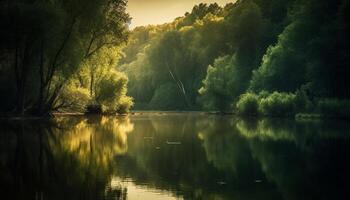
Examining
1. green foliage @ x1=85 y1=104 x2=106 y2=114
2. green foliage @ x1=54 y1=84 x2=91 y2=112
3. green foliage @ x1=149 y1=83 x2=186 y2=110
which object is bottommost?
green foliage @ x1=85 y1=104 x2=106 y2=114

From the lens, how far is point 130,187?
14.1m

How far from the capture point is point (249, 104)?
68.6m

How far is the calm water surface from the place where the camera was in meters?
13.3

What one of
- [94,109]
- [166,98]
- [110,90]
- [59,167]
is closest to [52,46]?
[110,90]

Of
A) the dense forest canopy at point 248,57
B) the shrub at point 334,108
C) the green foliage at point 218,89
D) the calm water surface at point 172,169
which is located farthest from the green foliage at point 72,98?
the calm water surface at point 172,169

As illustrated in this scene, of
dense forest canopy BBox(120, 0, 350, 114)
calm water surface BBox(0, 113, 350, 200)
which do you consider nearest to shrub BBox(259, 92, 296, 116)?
dense forest canopy BBox(120, 0, 350, 114)

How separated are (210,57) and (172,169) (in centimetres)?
9034

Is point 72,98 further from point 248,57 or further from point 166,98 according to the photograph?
point 166,98

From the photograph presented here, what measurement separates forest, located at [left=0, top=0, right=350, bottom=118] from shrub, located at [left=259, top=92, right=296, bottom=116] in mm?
115

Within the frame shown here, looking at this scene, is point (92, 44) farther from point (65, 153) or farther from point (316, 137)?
point (65, 153)

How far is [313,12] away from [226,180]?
54.2 metres

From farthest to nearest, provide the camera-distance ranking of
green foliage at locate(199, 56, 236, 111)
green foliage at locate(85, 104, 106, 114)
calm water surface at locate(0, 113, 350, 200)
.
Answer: green foliage at locate(199, 56, 236, 111) < green foliage at locate(85, 104, 106, 114) < calm water surface at locate(0, 113, 350, 200)

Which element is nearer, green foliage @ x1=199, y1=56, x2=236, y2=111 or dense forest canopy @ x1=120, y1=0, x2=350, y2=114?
dense forest canopy @ x1=120, y1=0, x2=350, y2=114

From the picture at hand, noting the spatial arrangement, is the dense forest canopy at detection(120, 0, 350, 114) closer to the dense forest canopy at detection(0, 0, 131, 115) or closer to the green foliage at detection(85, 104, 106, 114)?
the green foliage at detection(85, 104, 106, 114)
